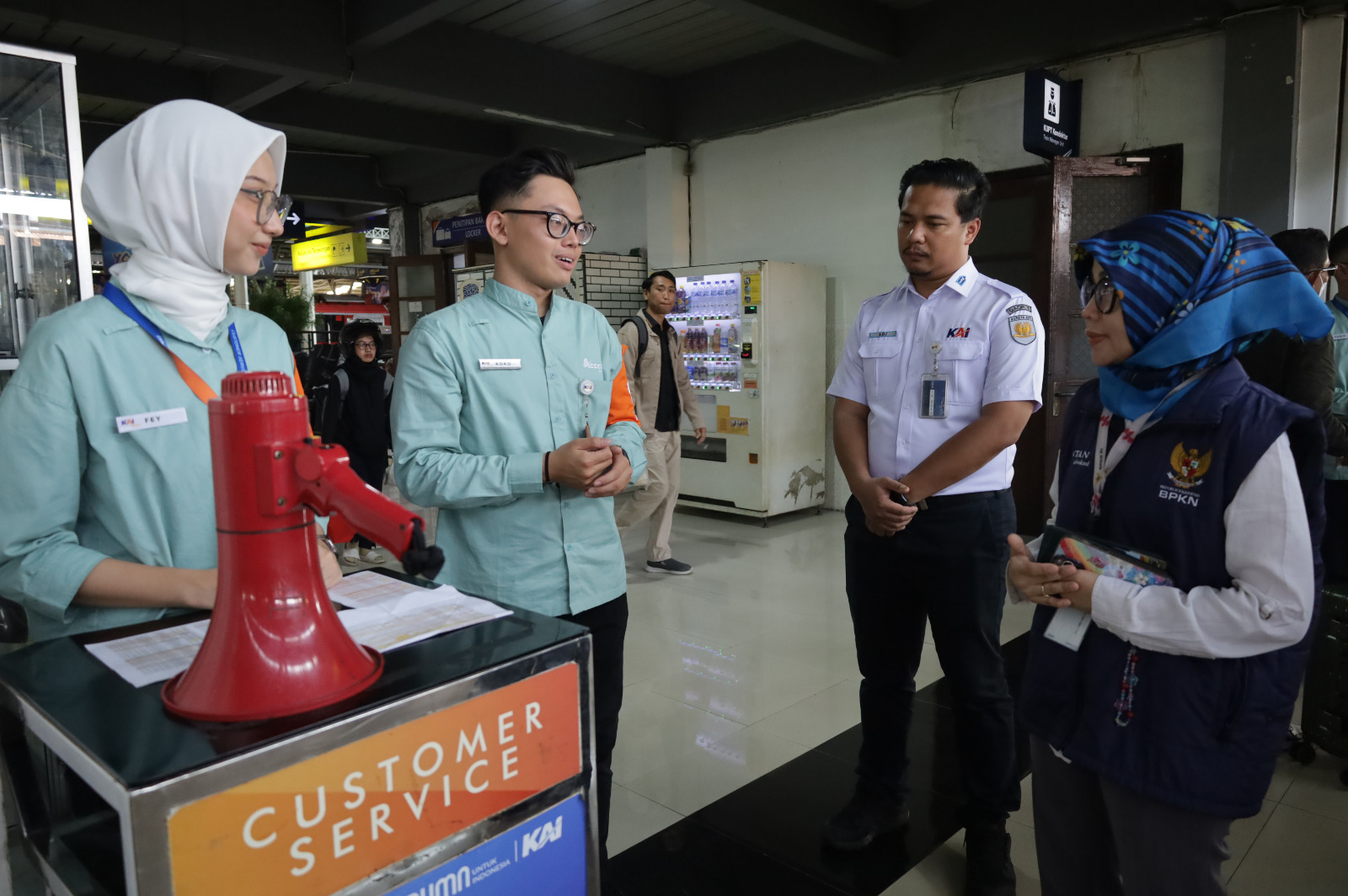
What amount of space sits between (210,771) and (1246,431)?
127 cm

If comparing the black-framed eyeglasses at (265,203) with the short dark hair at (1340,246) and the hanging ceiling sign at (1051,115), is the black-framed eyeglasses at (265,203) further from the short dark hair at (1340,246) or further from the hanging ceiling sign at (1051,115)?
the hanging ceiling sign at (1051,115)

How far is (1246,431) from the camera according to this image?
115cm

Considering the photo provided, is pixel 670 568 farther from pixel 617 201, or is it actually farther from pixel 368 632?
pixel 617 201

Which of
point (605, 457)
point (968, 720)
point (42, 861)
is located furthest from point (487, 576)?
point (968, 720)

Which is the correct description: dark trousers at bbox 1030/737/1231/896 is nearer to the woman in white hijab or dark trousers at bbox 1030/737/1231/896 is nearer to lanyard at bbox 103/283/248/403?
the woman in white hijab

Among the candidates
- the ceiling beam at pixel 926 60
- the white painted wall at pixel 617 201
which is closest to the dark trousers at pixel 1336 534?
the ceiling beam at pixel 926 60

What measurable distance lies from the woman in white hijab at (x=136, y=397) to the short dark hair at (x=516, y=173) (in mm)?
555

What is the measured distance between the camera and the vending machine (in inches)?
252

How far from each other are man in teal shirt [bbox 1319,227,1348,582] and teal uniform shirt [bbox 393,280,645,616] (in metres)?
2.29

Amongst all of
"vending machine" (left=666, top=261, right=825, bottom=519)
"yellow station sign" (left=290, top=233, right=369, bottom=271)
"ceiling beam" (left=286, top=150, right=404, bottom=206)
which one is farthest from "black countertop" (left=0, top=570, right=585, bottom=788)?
"yellow station sign" (left=290, top=233, right=369, bottom=271)

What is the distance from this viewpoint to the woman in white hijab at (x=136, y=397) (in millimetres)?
1064

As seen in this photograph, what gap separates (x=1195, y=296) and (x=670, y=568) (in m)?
4.07

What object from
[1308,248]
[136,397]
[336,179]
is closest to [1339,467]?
[1308,248]

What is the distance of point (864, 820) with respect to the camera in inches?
88.4
